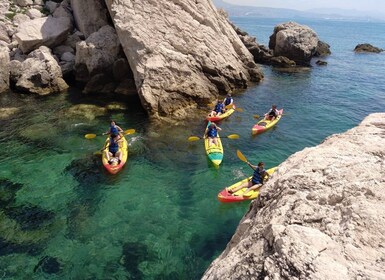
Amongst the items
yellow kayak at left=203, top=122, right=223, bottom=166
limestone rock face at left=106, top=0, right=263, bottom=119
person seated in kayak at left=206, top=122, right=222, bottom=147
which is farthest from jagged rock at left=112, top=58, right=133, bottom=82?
yellow kayak at left=203, top=122, right=223, bottom=166

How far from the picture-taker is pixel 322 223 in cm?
407

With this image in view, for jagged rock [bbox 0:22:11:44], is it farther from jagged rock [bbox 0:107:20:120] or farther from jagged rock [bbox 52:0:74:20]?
jagged rock [bbox 0:107:20:120]

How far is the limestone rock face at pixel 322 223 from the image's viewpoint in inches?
133

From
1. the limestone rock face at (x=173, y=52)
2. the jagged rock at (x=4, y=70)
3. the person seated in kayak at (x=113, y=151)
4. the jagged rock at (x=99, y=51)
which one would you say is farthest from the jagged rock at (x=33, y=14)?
the person seated in kayak at (x=113, y=151)

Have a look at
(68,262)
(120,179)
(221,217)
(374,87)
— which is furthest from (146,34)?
(374,87)

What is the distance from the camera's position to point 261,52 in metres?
43.6

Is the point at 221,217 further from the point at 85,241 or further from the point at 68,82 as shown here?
the point at 68,82

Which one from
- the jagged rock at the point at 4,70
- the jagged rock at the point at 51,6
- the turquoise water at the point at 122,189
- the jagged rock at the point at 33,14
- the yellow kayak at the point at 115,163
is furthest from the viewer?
the jagged rock at the point at 51,6

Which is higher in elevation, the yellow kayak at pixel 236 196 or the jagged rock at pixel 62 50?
the jagged rock at pixel 62 50

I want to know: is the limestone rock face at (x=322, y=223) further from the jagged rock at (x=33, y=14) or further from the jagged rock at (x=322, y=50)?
the jagged rock at (x=322, y=50)

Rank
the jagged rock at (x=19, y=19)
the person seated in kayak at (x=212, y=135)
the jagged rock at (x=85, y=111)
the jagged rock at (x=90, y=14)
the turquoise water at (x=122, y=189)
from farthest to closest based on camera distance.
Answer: the jagged rock at (x=19, y=19)
the jagged rock at (x=90, y=14)
the jagged rock at (x=85, y=111)
the person seated in kayak at (x=212, y=135)
the turquoise water at (x=122, y=189)

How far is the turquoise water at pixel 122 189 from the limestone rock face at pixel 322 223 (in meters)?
6.39

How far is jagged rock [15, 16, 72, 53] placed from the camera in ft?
90.9

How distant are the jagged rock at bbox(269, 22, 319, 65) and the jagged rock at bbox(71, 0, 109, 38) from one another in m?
25.4
